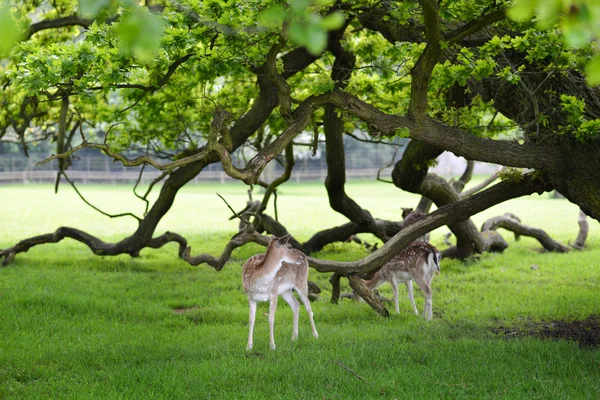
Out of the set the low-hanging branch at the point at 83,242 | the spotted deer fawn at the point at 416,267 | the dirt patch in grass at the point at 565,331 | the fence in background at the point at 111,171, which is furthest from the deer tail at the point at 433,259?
the fence in background at the point at 111,171

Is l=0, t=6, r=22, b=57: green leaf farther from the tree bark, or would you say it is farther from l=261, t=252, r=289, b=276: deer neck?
the tree bark

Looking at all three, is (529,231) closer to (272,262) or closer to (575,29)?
(272,262)

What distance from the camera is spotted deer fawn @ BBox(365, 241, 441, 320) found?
31.2ft

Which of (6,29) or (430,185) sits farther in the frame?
(430,185)

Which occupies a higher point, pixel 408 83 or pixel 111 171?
pixel 408 83

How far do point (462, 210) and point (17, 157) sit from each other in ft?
200

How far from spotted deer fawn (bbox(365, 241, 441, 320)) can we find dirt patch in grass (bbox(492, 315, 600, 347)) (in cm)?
105

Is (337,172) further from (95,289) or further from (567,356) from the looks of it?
(567,356)

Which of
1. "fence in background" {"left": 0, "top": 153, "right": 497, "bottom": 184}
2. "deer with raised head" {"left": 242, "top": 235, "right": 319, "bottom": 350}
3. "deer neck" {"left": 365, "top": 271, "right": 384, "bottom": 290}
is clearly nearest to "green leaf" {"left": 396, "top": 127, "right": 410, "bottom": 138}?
"deer with raised head" {"left": 242, "top": 235, "right": 319, "bottom": 350}

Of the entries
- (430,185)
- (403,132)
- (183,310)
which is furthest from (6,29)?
(430,185)

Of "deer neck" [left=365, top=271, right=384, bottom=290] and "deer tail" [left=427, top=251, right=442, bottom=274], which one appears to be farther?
"deer neck" [left=365, top=271, right=384, bottom=290]

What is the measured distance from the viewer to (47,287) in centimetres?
1155

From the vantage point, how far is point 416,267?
376 inches

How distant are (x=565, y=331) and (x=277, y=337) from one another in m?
3.55
